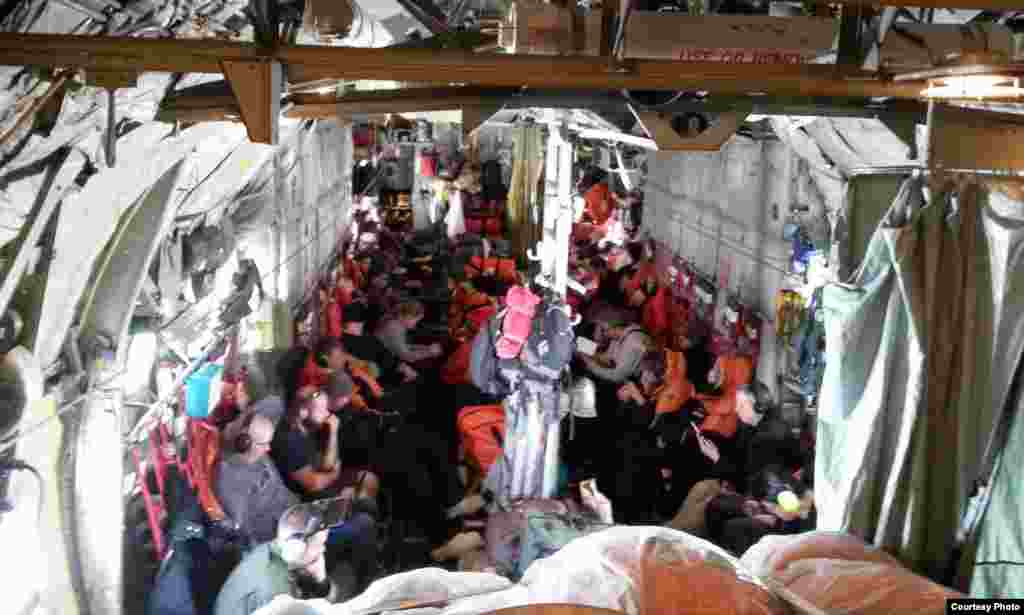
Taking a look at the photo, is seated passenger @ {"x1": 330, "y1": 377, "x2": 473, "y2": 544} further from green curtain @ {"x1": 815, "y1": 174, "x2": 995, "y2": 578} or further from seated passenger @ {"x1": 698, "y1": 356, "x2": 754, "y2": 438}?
green curtain @ {"x1": 815, "y1": 174, "x2": 995, "y2": 578}

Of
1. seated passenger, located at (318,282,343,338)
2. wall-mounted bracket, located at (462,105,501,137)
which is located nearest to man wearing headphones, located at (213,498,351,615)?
wall-mounted bracket, located at (462,105,501,137)

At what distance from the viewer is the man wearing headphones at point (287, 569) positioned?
154 inches

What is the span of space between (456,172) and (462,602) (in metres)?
13.9

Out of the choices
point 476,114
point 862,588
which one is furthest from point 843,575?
point 476,114

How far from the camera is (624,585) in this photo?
1.94 m

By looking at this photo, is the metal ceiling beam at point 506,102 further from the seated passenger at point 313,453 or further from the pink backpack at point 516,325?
the seated passenger at point 313,453

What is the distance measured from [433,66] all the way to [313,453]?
3.96 meters

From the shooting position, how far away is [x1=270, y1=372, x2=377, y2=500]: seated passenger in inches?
210

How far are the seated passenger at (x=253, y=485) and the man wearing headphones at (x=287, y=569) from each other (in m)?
0.44

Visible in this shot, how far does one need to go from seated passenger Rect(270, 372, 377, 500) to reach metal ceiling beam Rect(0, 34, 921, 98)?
12.0 feet

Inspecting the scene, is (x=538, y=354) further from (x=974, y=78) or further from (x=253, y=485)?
(x=974, y=78)

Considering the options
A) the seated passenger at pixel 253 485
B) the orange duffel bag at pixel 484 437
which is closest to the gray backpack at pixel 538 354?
the orange duffel bag at pixel 484 437

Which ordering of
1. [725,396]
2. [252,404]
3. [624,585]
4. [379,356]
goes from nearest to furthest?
[624,585]
[252,404]
[725,396]
[379,356]

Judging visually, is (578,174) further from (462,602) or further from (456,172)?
(462,602)
